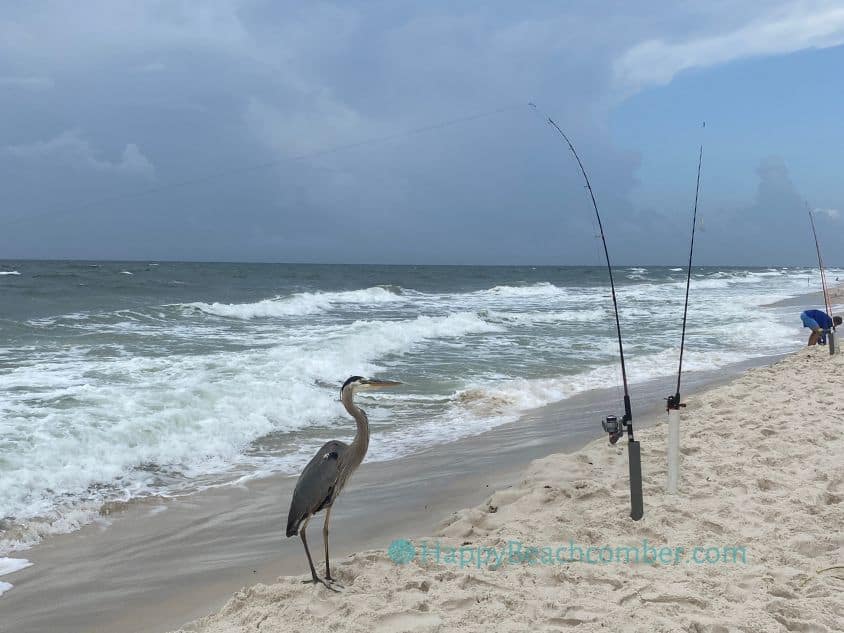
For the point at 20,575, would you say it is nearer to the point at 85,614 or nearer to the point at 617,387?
the point at 85,614

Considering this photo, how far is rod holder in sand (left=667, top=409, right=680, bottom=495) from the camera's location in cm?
404

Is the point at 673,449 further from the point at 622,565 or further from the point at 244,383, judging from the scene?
the point at 244,383

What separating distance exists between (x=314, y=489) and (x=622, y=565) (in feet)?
5.19

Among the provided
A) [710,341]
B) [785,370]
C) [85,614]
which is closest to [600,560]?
[85,614]

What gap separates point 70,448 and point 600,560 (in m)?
4.93

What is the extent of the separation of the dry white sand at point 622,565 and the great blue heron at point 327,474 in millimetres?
351

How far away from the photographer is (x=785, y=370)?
8.73 m

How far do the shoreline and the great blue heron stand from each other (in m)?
0.88

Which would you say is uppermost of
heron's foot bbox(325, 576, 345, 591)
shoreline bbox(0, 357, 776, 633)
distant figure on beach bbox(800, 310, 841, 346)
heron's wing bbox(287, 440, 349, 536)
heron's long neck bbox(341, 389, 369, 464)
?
distant figure on beach bbox(800, 310, 841, 346)

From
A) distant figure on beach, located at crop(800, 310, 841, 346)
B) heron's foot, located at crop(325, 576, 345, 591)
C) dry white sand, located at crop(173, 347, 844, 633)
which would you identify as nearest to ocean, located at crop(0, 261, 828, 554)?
distant figure on beach, located at crop(800, 310, 841, 346)

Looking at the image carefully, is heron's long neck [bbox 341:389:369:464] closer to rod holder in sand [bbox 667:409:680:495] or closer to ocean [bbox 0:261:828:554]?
rod holder in sand [bbox 667:409:680:495]

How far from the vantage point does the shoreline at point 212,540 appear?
3.84 meters

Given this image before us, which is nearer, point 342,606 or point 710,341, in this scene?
point 342,606

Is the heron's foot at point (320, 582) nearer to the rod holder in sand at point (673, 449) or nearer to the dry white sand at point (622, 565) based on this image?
the dry white sand at point (622, 565)
